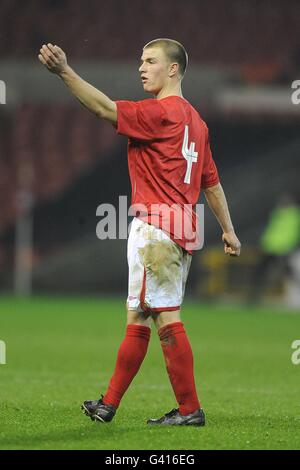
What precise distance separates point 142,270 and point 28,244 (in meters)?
20.2

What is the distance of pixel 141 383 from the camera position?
926 centimetres

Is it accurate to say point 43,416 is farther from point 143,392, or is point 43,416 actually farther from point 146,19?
point 146,19

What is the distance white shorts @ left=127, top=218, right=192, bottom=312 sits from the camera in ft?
21.0

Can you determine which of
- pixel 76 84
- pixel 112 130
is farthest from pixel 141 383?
pixel 112 130

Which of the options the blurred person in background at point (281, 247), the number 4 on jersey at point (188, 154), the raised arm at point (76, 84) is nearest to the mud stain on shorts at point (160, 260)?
the number 4 on jersey at point (188, 154)

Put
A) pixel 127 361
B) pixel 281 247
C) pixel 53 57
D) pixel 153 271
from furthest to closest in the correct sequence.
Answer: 1. pixel 281 247
2. pixel 127 361
3. pixel 153 271
4. pixel 53 57

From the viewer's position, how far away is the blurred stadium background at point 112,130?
25109 mm

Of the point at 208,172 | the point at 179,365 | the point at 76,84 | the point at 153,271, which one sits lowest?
the point at 179,365

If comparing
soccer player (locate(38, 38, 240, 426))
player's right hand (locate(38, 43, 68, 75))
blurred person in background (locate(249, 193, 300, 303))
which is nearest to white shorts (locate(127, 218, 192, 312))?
soccer player (locate(38, 38, 240, 426))

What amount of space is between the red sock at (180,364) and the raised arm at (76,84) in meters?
1.26

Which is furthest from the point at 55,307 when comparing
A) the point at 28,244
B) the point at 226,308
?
the point at 28,244

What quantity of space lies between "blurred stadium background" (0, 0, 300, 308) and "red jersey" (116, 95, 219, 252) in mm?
16975

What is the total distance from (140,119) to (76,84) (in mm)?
432

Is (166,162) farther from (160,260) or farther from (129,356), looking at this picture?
(129,356)
